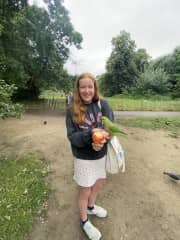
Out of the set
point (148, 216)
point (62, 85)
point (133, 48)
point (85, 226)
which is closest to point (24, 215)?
point (85, 226)

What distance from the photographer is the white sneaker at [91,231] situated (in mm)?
1604

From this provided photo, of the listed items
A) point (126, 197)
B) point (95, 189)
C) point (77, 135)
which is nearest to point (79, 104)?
point (77, 135)

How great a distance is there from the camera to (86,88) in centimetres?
137

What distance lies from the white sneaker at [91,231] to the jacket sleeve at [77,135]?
2.92 feet

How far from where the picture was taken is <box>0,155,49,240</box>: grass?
1.72 metres

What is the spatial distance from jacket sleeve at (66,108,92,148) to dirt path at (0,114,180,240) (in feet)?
3.31

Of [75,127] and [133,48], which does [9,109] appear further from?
[133,48]

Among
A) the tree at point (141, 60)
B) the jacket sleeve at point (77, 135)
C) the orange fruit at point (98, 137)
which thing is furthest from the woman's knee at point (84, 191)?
the tree at point (141, 60)

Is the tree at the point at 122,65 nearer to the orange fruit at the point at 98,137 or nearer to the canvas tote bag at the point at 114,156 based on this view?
the canvas tote bag at the point at 114,156

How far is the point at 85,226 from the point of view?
1.66 metres

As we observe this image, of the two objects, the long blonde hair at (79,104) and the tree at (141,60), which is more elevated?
the tree at (141,60)

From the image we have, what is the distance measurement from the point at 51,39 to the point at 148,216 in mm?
10860

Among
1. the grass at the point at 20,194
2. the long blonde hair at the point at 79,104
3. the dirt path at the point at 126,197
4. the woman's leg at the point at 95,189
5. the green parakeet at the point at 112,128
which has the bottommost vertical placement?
the dirt path at the point at 126,197

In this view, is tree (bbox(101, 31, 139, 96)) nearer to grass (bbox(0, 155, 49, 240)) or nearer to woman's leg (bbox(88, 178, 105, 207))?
grass (bbox(0, 155, 49, 240))
